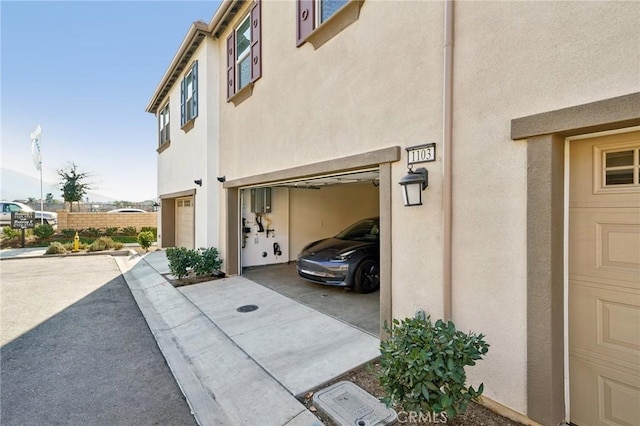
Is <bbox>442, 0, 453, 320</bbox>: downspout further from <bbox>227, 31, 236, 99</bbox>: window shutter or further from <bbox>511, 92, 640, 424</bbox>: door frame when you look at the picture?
<bbox>227, 31, 236, 99</bbox>: window shutter

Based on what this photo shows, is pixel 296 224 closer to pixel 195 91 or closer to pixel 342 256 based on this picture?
pixel 342 256

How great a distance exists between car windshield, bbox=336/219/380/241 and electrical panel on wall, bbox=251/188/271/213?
278 centimetres

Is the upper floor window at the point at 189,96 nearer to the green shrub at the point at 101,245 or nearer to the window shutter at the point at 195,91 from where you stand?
the window shutter at the point at 195,91

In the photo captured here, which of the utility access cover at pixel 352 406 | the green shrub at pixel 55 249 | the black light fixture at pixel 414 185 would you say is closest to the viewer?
the utility access cover at pixel 352 406

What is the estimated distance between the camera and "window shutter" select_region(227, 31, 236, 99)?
310 inches

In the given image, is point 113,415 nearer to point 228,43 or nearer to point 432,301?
point 432,301

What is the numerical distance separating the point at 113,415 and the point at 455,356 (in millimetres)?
3281

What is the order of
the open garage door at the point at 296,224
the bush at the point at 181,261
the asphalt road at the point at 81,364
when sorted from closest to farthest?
the asphalt road at the point at 81,364, the open garage door at the point at 296,224, the bush at the point at 181,261

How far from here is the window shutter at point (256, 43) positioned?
6648mm

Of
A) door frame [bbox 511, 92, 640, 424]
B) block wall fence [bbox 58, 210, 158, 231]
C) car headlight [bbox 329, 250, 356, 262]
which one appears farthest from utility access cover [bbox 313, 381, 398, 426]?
block wall fence [bbox 58, 210, 158, 231]

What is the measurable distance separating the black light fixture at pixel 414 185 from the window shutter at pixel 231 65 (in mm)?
6199


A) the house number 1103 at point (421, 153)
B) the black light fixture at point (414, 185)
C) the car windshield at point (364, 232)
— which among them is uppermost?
the house number 1103 at point (421, 153)

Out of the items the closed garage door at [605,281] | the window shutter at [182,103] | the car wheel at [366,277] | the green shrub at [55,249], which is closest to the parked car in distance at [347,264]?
the car wheel at [366,277]

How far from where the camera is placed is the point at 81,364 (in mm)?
4004
